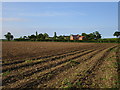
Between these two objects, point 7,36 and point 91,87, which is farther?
point 7,36

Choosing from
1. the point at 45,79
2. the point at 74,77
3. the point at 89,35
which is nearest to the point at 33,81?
the point at 45,79

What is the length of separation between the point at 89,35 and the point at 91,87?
13680cm

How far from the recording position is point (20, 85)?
19.6ft

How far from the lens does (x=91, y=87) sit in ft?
18.9

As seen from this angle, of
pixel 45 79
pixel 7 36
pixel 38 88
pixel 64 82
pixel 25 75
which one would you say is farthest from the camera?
pixel 7 36

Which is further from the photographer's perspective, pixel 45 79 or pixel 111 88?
pixel 45 79

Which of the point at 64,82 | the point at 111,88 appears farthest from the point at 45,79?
the point at 111,88

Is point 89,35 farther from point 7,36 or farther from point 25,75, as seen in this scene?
point 25,75

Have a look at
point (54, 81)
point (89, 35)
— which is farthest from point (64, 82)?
point (89, 35)

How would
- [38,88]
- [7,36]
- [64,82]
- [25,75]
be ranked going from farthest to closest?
[7,36], [25,75], [64,82], [38,88]

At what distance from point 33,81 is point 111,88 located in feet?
11.6

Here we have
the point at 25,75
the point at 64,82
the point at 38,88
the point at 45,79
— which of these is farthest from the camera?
the point at 25,75

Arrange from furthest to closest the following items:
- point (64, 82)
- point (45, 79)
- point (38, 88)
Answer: point (45, 79) → point (64, 82) → point (38, 88)

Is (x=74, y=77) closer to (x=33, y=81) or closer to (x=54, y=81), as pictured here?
(x=54, y=81)
